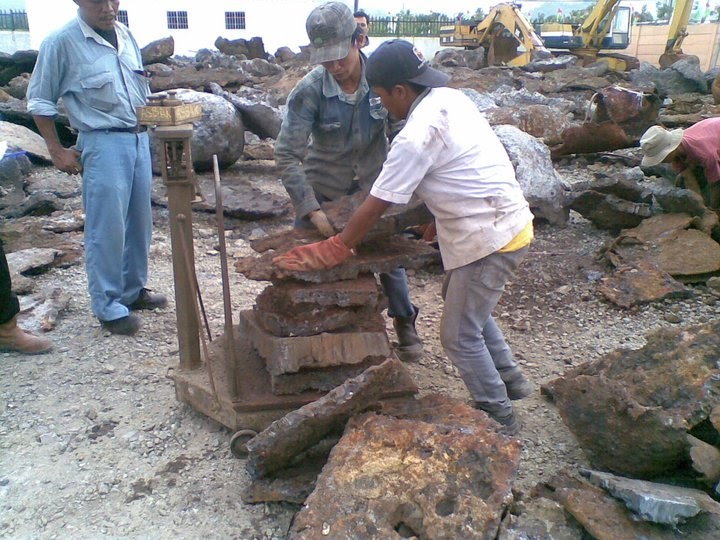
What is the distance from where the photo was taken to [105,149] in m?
3.97

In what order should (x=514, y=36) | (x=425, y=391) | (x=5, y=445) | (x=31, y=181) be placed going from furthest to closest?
1. (x=514, y=36)
2. (x=31, y=181)
3. (x=425, y=391)
4. (x=5, y=445)

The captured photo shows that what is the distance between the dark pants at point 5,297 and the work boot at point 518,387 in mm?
2874

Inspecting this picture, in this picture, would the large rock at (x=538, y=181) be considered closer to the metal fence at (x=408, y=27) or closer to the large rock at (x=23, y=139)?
the large rock at (x=23, y=139)

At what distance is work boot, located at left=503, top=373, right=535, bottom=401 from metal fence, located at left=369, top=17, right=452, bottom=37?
3292 centimetres

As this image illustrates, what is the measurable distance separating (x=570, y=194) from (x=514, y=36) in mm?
15044

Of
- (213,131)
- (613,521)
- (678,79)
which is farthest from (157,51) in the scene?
(613,521)

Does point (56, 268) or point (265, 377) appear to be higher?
point (265, 377)

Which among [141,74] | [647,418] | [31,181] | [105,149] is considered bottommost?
[31,181]

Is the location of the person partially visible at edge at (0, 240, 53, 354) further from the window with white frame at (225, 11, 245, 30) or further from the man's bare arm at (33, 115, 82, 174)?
the window with white frame at (225, 11, 245, 30)

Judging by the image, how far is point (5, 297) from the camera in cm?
385

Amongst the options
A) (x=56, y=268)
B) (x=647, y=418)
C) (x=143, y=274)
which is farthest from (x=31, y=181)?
(x=647, y=418)

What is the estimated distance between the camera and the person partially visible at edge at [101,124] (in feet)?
12.8

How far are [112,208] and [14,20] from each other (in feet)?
105

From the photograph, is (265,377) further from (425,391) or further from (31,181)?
(31,181)
